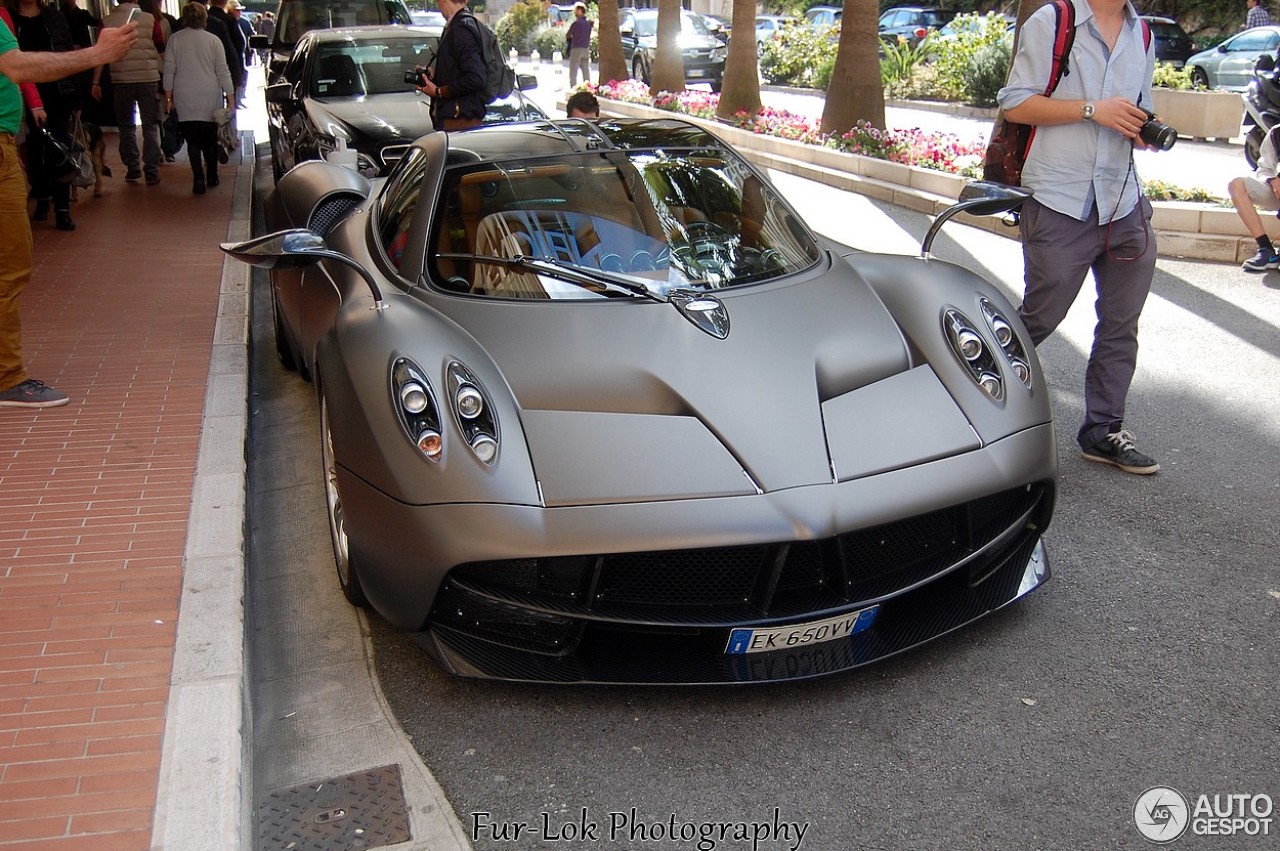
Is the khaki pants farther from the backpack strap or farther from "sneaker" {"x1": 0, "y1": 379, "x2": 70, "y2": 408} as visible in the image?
the backpack strap

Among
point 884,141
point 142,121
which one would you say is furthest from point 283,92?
point 884,141

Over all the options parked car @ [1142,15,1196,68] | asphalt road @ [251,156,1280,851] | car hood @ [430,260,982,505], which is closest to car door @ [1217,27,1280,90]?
parked car @ [1142,15,1196,68]

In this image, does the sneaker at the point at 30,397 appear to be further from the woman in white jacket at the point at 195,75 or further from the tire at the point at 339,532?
the woman in white jacket at the point at 195,75

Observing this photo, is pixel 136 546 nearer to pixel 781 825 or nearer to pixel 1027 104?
pixel 781 825

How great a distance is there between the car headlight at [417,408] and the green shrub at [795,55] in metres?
22.6

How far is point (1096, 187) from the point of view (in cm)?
474

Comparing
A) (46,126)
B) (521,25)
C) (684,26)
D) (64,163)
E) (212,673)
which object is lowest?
(212,673)

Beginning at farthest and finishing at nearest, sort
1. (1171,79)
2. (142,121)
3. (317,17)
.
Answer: (1171,79), (317,17), (142,121)

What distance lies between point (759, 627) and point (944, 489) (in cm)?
65

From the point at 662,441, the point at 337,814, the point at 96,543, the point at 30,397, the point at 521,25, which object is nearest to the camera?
the point at 337,814

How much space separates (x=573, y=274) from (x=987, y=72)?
1796 cm

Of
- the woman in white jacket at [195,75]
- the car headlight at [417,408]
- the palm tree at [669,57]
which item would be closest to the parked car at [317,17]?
the woman in white jacket at [195,75]

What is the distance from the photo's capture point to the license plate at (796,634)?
10.4 ft

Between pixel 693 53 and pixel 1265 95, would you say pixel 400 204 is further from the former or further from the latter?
pixel 693 53
